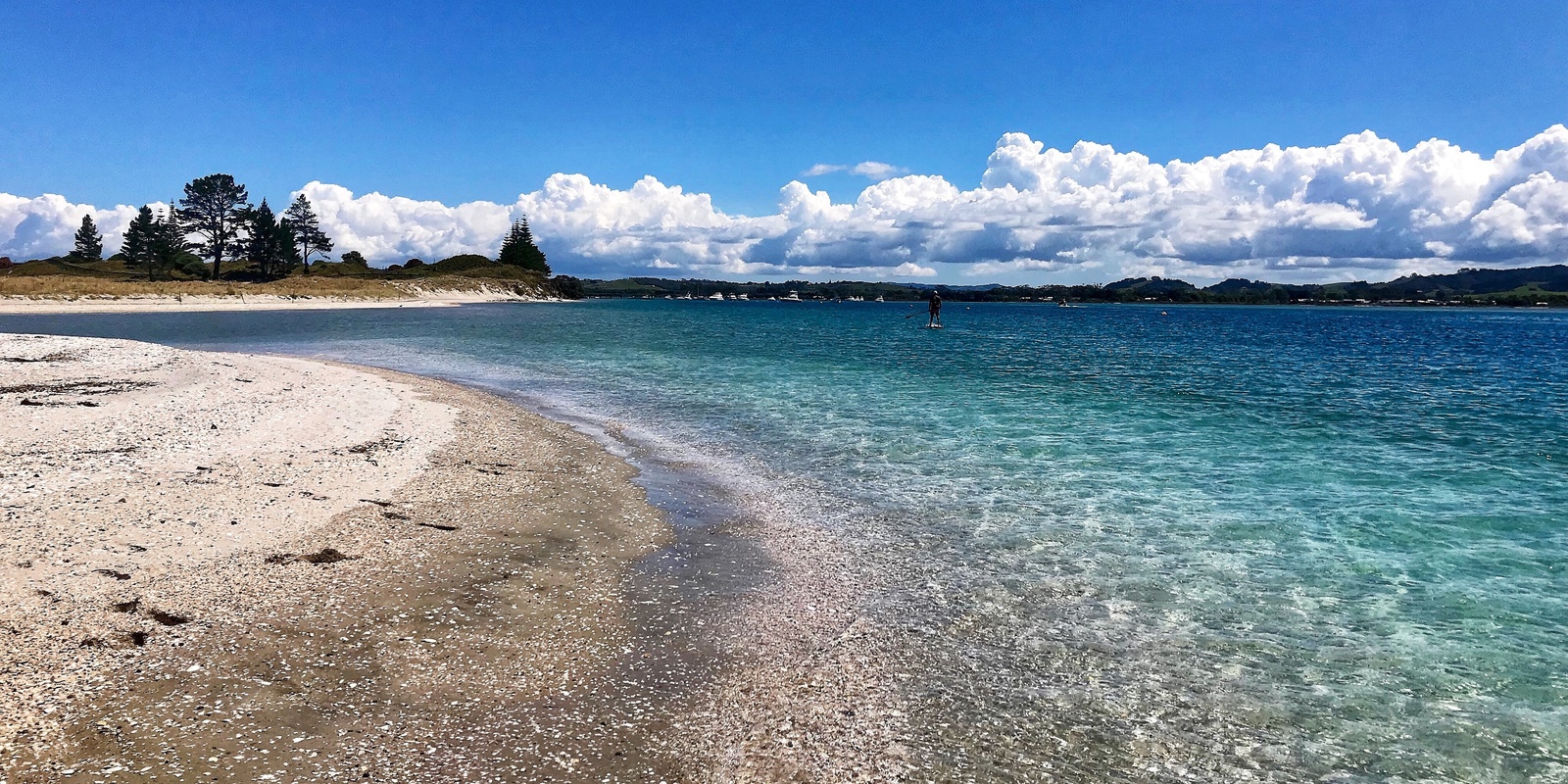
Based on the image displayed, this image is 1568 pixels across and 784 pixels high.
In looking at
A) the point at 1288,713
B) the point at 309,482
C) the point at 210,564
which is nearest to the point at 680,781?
the point at 1288,713

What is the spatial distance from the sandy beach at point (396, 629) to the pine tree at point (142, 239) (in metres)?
152

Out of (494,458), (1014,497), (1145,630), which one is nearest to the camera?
(1145,630)

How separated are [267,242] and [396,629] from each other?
169753 mm

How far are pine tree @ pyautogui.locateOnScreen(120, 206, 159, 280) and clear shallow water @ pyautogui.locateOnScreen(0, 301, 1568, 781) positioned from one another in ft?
463

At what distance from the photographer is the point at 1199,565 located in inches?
451

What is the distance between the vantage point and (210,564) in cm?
959

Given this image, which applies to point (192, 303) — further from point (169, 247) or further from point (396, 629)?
point (396, 629)

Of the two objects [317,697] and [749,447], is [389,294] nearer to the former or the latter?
[749,447]

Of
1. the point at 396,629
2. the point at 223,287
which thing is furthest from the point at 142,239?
the point at 396,629

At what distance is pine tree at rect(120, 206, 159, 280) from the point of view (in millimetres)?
132500

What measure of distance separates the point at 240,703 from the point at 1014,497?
12.7m

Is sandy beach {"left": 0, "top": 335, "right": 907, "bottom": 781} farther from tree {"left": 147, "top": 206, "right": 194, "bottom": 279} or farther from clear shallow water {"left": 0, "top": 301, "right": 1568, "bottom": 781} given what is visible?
tree {"left": 147, "top": 206, "right": 194, "bottom": 279}

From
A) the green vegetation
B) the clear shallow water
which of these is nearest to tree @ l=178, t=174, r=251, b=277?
the green vegetation

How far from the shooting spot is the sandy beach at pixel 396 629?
20.1ft
